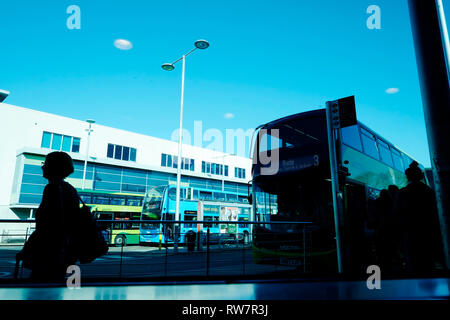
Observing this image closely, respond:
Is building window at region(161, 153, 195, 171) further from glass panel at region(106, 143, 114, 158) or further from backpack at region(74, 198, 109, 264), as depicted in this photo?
backpack at region(74, 198, 109, 264)

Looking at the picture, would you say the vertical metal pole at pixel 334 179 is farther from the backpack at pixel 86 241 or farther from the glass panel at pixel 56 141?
the glass panel at pixel 56 141

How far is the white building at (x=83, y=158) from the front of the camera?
84.1ft

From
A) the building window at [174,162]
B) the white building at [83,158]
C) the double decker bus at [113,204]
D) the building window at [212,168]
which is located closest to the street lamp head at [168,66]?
the double decker bus at [113,204]

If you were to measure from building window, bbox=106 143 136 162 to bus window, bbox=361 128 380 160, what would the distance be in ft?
94.2

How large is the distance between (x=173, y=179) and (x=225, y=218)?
685 inches

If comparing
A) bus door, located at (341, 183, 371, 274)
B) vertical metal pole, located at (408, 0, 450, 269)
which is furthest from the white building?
vertical metal pole, located at (408, 0, 450, 269)

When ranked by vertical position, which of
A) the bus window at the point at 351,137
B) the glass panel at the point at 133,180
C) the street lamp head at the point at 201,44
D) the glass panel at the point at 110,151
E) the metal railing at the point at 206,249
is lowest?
the metal railing at the point at 206,249

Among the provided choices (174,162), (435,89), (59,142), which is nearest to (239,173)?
(174,162)

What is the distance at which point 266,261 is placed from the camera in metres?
7.43

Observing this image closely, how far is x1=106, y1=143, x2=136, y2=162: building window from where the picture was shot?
106ft
